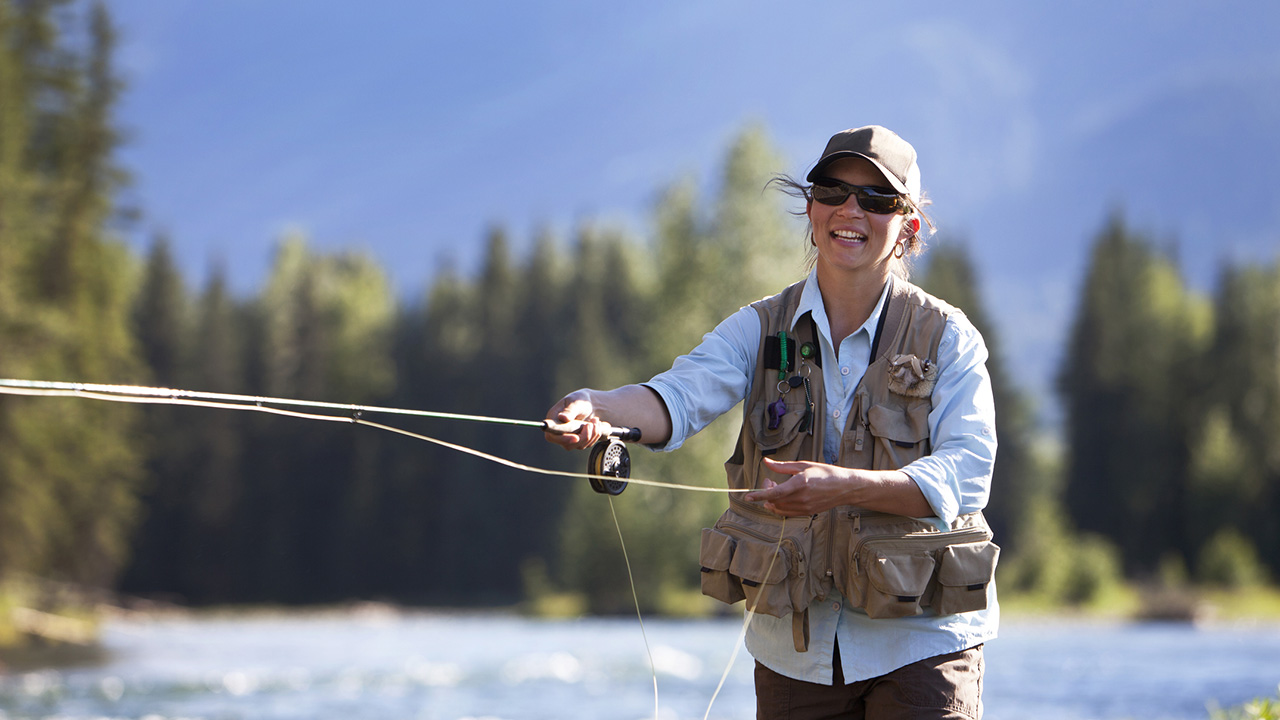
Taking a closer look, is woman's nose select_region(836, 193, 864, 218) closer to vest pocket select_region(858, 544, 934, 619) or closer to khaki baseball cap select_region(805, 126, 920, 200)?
khaki baseball cap select_region(805, 126, 920, 200)

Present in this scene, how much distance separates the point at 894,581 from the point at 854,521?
21 centimetres

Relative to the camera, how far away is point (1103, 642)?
934 inches

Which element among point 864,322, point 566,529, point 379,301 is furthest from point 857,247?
point 379,301

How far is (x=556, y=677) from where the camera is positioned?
1942cm

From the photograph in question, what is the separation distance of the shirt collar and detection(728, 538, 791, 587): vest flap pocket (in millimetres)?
537

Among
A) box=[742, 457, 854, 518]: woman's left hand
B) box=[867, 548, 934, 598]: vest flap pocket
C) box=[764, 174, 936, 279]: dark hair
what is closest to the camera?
box=[742, 457, 854, 518]: woman's left hand

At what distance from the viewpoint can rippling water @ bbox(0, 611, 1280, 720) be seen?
15312 mm

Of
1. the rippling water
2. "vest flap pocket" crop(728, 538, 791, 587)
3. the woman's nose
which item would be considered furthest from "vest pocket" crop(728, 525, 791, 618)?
the rippling water

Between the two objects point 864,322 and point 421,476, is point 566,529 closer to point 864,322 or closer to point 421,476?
point 421,476

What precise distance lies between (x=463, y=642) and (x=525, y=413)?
30.8 meters

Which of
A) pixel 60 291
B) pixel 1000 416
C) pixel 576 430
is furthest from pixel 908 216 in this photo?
pixel 1000 416

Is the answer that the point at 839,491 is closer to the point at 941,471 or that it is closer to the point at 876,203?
the point at 941,471

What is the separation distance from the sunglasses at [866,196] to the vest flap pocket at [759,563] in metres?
0.87

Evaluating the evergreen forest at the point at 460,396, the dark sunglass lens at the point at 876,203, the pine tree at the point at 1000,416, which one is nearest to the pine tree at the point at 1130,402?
the evergreen forest at the point at 460,396
